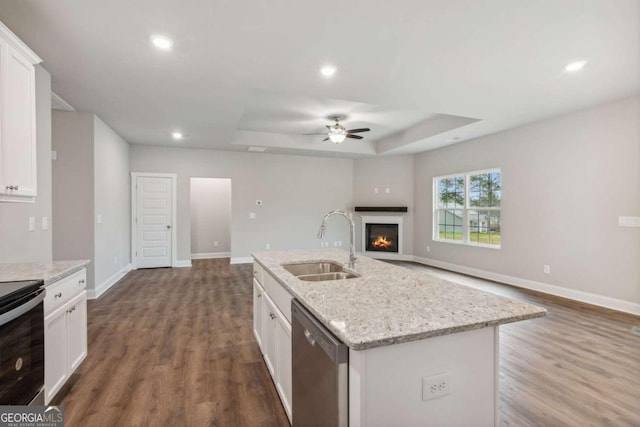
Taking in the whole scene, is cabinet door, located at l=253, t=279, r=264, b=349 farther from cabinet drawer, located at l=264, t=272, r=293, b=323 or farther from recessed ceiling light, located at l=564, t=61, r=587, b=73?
recessed ceiling light, located at l=564, t=61, r=587, b=73

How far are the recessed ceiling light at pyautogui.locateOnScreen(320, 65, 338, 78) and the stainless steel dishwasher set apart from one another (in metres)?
2.32

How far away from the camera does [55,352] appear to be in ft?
6.39

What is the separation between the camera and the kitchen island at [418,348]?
1002 mm

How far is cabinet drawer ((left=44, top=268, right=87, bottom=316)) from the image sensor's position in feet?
6.03

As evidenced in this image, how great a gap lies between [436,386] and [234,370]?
1.83 meters

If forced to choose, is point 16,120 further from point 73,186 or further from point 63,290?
point 73,186

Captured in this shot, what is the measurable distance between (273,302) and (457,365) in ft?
4.06

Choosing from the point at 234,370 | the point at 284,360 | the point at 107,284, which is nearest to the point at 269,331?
the point at 284,360

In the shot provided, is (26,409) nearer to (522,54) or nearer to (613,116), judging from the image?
(522,54)

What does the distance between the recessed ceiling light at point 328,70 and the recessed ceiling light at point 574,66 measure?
2185 millimetres

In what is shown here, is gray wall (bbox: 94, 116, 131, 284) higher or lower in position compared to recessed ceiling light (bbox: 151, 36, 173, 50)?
lower

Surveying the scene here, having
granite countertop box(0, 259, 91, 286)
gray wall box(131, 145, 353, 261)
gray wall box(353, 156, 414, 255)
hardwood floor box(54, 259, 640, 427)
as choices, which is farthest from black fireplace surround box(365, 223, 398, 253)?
granite countertop box(0, 259, 91, 286)

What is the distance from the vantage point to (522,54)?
8.87 feet

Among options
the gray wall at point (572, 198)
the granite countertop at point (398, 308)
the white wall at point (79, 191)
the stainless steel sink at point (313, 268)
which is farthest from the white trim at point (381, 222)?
the granite countertop at point (398, 308)
